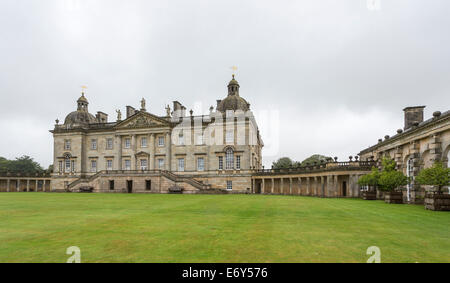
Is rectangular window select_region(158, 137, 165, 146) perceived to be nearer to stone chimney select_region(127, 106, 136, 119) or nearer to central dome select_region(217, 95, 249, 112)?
stone chimney select_region(127, 106, 136, 119)

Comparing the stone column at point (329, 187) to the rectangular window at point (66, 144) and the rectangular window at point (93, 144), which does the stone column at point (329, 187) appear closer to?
the rectangular window at point (93, 144)

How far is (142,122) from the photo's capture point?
48750 mm

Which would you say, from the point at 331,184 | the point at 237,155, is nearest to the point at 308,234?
the point at 331,184

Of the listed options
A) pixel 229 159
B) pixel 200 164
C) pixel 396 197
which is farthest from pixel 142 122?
pixel 396 197

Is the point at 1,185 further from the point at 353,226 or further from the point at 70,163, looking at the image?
the point at 353,226

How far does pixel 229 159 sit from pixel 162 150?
11932mm

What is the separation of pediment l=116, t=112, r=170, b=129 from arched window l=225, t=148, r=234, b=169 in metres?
11.4

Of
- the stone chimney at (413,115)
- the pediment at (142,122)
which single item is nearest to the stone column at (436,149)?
the stone chimney at (413,115)

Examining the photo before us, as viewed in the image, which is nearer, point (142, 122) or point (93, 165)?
point (142, 122)

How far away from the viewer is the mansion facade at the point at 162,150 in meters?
43.7

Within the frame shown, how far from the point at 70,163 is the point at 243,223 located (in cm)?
5214

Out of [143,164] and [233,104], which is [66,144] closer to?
[143,164]

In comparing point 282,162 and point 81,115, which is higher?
point 81,115

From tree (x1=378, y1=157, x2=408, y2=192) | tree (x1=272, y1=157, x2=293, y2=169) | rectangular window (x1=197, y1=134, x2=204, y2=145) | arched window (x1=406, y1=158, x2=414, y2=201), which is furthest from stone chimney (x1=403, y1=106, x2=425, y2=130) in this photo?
tree (x1=272, y1=157, x2=293, y2=169)
